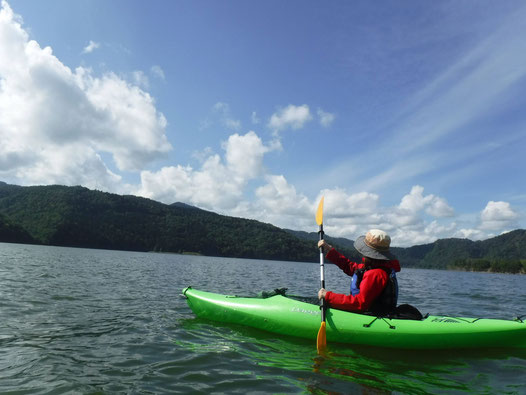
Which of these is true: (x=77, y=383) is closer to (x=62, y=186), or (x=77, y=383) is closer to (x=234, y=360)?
(x=234, y=360)

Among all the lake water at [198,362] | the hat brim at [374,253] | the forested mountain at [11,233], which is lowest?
the lake water at [198,362]

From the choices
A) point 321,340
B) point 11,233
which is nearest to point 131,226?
point 11,233

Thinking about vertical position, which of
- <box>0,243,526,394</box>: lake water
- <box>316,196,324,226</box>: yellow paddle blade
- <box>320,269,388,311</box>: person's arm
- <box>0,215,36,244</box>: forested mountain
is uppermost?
<box>0,215,36,244</box>: forested mountain

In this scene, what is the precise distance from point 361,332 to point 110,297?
7.47 m

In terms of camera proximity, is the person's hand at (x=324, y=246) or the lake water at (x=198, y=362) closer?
the lake water at (x=198, y=362)

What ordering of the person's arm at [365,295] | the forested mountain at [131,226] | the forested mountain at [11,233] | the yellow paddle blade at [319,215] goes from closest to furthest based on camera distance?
the person's arm at [365,295] → the yellow paddle blade at [319,215] → the forested mountain at [11,233] → the forested mountain at [131,226]

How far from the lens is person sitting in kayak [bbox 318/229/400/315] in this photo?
227 inches

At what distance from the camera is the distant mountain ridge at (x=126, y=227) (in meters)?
99.0

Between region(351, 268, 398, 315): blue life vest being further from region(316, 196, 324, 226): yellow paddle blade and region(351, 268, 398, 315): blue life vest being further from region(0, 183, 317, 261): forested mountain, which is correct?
region(0, 183, 317, 261): forested mountain

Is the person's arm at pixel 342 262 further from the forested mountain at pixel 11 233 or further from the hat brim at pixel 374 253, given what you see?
the forested mountain at pixel 11 233

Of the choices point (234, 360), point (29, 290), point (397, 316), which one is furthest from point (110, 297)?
point (397, 316)

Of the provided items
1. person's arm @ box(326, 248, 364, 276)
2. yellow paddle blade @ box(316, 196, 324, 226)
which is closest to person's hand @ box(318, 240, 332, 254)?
person's arm @ box(326, 248, 364, 276)

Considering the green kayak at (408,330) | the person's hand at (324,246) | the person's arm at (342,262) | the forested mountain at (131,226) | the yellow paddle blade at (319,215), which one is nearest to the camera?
the green kayak at (408,330)

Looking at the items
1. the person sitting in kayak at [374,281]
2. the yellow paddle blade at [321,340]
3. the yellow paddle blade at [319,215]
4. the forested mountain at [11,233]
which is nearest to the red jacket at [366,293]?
the person sitting in kayak at [374,281]
